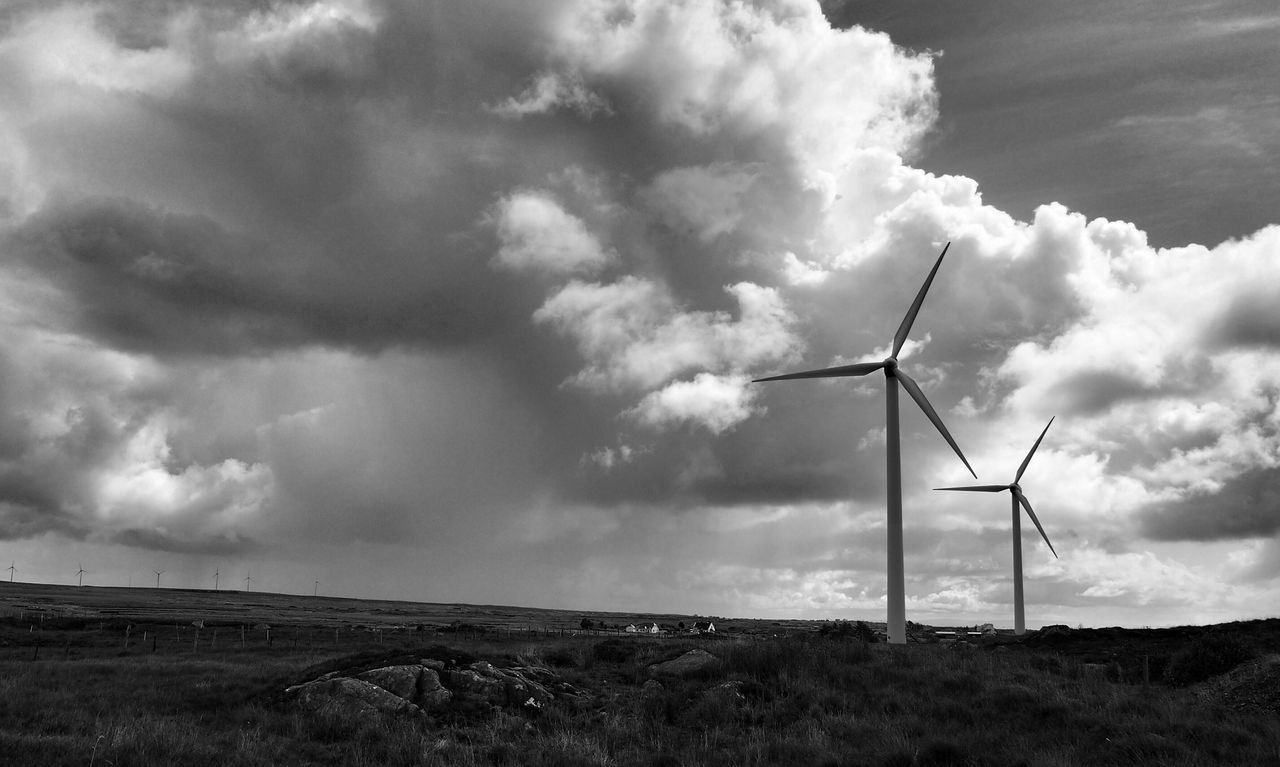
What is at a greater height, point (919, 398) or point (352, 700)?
point (919, 398)

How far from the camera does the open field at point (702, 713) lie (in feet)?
68.5

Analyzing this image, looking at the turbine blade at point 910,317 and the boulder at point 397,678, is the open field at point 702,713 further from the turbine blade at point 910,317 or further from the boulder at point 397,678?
the turbine blade at point 910,317

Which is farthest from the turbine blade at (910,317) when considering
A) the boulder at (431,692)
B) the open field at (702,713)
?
the boulder at (431,692)

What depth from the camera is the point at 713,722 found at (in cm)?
2695

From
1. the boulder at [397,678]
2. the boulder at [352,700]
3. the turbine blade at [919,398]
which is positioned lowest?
the boulder at [352,700]

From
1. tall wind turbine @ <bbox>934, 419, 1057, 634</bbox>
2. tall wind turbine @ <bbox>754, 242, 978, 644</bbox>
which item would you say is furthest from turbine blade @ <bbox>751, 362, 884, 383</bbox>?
tall wind turbine @ <bbox>934, 419, 1057, 634</bbox>

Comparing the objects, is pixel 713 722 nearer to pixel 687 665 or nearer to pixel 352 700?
pixel 687 665

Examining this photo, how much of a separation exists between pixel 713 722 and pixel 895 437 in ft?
98.2

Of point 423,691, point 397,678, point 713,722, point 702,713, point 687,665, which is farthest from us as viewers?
point 687,665

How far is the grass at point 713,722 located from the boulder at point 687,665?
0.69 m

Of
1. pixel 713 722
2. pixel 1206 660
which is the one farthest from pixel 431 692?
pixel 1206 660

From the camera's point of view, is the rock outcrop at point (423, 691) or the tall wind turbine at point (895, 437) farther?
the tall wind turbine at point (895, 437)

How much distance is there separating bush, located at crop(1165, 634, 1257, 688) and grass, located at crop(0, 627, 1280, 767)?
3373 millimetres

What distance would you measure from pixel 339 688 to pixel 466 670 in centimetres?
471
